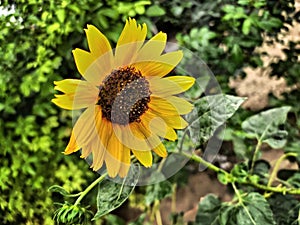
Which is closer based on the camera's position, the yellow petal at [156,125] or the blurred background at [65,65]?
the yellow petal at [156,125]

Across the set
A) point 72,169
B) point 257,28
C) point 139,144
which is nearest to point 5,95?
point 72,169

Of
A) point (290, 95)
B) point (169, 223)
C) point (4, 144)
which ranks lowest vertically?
point (169, 223)

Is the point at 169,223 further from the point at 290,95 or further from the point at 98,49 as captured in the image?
the point at 98,49

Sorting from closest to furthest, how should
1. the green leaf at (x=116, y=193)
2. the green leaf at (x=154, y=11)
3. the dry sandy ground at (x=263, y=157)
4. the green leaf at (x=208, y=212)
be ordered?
the green leaf at (x=116, y=193)
the green leaf at (x=208, y=212)
the green leaf at (x=154, y=11)
the dry sandy ground at (x=263, y=157)

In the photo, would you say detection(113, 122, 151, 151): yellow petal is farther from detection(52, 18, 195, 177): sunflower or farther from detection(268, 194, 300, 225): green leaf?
detection(268, 194, 300, 225): green leaf

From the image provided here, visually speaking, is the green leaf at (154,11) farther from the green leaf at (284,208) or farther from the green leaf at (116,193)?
the green leaf at (116,193)

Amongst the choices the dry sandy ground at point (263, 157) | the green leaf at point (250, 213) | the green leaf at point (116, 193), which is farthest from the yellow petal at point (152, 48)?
the dry sandy ground at point (263, 157)

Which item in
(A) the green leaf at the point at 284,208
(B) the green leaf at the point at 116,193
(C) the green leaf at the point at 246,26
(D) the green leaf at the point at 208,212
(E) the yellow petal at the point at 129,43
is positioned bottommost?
(A) the green leaf at the point at 284,208
